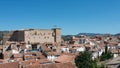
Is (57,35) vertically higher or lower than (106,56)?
higher

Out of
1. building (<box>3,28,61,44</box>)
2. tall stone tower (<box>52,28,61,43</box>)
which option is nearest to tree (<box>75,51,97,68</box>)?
building (<box>3,28,61,44</box>)

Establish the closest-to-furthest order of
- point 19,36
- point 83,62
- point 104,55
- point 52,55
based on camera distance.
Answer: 1. point 83,62
2. point 52,55
3. point 104,55
4. point 19,36

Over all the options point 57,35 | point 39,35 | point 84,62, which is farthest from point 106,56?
point 39,35

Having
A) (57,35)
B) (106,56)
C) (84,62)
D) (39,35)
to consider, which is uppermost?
(39,35)

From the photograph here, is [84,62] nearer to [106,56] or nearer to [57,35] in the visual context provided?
[106,56]

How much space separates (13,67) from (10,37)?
184ft

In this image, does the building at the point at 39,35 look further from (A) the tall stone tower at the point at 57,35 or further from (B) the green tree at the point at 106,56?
(B) the green tree at the point at 106,56

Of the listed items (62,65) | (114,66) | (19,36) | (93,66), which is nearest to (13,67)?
(62,65)

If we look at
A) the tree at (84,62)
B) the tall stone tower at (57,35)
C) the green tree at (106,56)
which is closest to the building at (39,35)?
the tall stone tower at (57,35)

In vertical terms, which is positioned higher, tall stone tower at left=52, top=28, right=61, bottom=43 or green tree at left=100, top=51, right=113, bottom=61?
tall stone tower at left=52, top=28, right=61, bottom=43

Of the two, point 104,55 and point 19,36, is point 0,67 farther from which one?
point 19,36

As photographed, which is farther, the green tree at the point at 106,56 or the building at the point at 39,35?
the building at the point at 39,35

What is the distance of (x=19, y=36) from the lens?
76250 millimetres

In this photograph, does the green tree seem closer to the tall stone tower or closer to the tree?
the tree
